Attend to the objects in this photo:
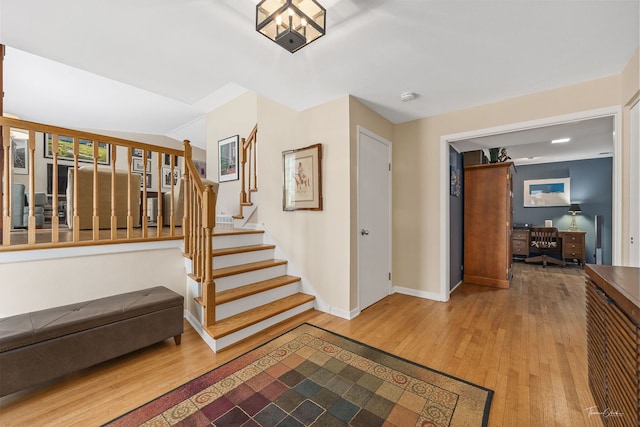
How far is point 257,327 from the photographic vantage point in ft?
8.03

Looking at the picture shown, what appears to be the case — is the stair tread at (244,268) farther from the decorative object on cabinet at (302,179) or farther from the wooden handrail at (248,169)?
the wooden handrail at (248,169)

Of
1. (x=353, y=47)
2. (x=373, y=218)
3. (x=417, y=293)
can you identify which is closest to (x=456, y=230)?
(x=417, y=293)

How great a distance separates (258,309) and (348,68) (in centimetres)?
247

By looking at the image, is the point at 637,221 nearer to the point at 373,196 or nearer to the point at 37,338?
the point at 373,196

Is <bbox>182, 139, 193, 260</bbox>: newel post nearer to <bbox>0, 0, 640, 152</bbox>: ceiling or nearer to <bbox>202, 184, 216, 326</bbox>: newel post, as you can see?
<bbox>202, 184, 216, 326</bbox>: newel post

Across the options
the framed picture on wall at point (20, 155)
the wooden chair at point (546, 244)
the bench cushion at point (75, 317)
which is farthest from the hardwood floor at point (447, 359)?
the framed picture on wall at point (20, 155)

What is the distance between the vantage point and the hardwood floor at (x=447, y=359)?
59.4 inches

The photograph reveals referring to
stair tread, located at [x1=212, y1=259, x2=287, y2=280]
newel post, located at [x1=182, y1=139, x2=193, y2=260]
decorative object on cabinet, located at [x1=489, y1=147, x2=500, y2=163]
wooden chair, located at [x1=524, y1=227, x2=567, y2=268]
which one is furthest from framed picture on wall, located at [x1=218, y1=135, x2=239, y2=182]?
wooden chair, located at [x1=524, y1=227, x2=567, y2=268]

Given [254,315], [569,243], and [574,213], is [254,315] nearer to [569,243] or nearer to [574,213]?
[569,243]

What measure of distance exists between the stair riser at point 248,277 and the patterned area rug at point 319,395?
32.3 inches

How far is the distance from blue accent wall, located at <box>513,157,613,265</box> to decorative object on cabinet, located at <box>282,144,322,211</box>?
613 centimetres

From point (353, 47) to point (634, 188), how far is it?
8.50 ft

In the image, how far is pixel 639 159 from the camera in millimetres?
2082

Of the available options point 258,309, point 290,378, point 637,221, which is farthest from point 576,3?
point 258,309
